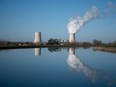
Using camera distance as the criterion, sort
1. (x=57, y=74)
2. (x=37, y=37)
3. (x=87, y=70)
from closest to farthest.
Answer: (x=57, y=74), (x=87, y=70), (x=37, y=37)

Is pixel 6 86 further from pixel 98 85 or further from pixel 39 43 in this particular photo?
pixel 39 43

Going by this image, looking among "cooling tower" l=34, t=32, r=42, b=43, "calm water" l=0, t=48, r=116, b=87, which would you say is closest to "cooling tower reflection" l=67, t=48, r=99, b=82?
"calm water" l=0, t=48, r=116, b=87

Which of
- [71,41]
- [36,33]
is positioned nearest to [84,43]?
[71,41]

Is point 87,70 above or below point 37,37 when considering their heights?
below

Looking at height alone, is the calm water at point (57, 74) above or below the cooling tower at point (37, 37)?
below

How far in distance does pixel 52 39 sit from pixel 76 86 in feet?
144

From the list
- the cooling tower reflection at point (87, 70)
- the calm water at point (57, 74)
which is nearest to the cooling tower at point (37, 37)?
the calm water at point (57, 74)

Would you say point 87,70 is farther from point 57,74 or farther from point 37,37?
point 37,37

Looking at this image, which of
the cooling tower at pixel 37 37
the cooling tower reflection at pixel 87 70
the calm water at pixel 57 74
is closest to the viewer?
the calm water at pixel 57 74

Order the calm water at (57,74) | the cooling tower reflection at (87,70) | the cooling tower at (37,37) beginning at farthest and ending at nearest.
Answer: the cooling tower at (37,37) → the cooling tower reflection at (87,70) → the calm water at (57,74)

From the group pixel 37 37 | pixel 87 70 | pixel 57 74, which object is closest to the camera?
pixel 57 74

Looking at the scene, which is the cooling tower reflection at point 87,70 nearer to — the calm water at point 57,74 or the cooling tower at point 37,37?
the calm water at point 57,74

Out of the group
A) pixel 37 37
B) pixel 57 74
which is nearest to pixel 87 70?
pixel 57 74

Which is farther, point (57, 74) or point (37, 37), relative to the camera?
point (37, 37)
